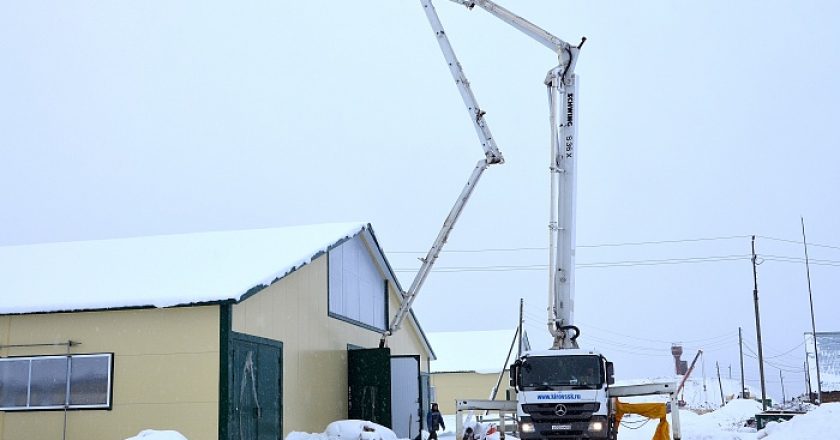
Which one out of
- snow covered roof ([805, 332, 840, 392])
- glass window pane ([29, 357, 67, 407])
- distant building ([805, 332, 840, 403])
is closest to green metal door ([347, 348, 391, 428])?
glass window pane ([29, 357, 67, 407])

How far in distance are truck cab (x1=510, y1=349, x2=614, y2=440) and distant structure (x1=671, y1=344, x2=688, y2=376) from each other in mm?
79295

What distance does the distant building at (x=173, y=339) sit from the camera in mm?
17562

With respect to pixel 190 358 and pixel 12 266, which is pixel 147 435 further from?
pixel 12 266

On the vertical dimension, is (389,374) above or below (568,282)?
below

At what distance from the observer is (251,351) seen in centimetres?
1883

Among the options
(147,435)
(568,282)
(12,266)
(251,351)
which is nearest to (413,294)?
(568,282)

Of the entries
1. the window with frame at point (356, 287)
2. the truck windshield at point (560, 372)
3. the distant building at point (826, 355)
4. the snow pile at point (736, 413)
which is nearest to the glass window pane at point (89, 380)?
the window with frame at point (356, 287)

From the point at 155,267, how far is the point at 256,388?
4392mm

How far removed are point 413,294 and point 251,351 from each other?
10.2 m

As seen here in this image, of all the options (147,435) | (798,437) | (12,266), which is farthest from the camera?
(12,266)


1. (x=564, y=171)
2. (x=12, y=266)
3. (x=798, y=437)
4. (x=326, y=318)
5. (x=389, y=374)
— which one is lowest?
(x=798, y=437)

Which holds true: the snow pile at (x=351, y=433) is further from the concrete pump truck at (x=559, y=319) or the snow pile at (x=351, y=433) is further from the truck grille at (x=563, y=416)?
the truck grille at (x=563, y=416)

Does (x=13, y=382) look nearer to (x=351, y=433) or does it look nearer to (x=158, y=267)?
(x=158, y=267)

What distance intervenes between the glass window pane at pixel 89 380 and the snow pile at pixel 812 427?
1567cm
